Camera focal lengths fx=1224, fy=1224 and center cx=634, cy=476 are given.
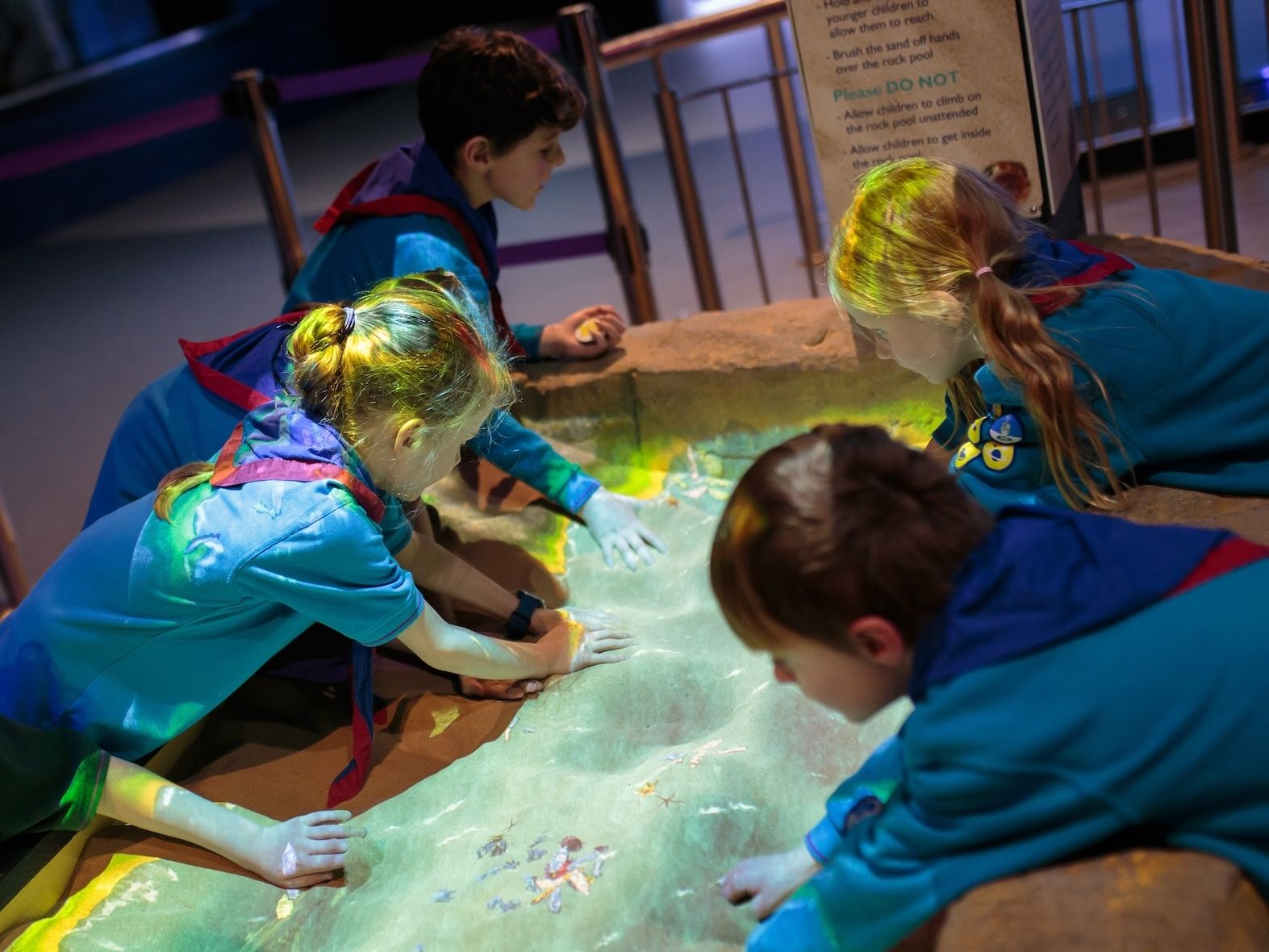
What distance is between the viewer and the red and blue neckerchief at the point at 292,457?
6.95 ft

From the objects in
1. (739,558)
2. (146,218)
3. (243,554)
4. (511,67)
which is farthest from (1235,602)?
(146,218)

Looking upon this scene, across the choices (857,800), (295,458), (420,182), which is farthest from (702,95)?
(857,800)

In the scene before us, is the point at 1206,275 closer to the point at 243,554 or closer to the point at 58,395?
the point at 243,554

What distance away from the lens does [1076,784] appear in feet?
4.33

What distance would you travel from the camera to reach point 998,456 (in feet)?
7.50

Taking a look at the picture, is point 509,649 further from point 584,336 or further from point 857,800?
point 584,336

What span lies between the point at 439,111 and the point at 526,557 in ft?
3.71

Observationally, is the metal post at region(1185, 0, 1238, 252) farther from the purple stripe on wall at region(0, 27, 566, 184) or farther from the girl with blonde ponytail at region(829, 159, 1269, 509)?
the purple stripe on wall at region(0, 27, 566, 184)

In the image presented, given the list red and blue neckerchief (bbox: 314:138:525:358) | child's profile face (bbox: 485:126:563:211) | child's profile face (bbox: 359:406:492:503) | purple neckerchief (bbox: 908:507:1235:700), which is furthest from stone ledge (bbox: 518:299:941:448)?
purple neckerchief (bbox: 908:507:1235:700)

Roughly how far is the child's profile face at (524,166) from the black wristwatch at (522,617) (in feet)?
3.36

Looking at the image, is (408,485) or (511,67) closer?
(408,485)

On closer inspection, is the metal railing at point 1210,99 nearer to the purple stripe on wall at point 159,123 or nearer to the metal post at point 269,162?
the purple stripe on wall at point 159,123

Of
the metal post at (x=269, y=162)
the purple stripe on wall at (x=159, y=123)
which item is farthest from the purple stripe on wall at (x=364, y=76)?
the metal post at (x=269, y=162)

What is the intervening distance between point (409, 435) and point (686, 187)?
8.79 ft
